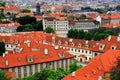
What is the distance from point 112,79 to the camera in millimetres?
23266

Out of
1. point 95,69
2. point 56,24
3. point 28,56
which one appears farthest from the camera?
point 56,24

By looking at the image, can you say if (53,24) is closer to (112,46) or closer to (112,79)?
(112,46)

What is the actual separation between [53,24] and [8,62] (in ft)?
214

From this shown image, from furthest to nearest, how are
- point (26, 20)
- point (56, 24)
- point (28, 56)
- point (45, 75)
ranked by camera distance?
1. point (26, 20)
2. point (56, 24)
3. point (28, 56)
4. point (45, 75)

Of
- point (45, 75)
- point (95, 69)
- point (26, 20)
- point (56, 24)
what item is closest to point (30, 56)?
point (45, 75)

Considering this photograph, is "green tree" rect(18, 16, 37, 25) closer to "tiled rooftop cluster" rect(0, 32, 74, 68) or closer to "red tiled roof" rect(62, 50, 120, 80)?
"tiled rooftop cluster" rect(0, 32, 74, 68)

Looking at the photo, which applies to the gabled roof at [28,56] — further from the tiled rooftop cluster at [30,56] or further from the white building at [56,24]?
the white building at [56,24]

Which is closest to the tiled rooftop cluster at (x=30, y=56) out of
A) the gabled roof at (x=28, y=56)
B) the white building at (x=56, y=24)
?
the gabled roof at (x=28, y=56)

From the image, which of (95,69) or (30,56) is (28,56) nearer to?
(30,56)

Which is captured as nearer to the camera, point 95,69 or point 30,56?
point 95,69

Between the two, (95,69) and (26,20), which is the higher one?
(95,69)

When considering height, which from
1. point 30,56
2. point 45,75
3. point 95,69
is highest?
point 95,69

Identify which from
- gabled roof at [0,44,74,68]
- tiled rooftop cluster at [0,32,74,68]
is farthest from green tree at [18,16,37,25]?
gabled roof at [0,44,74,68]

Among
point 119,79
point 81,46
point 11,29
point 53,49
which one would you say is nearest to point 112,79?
point 119,79
